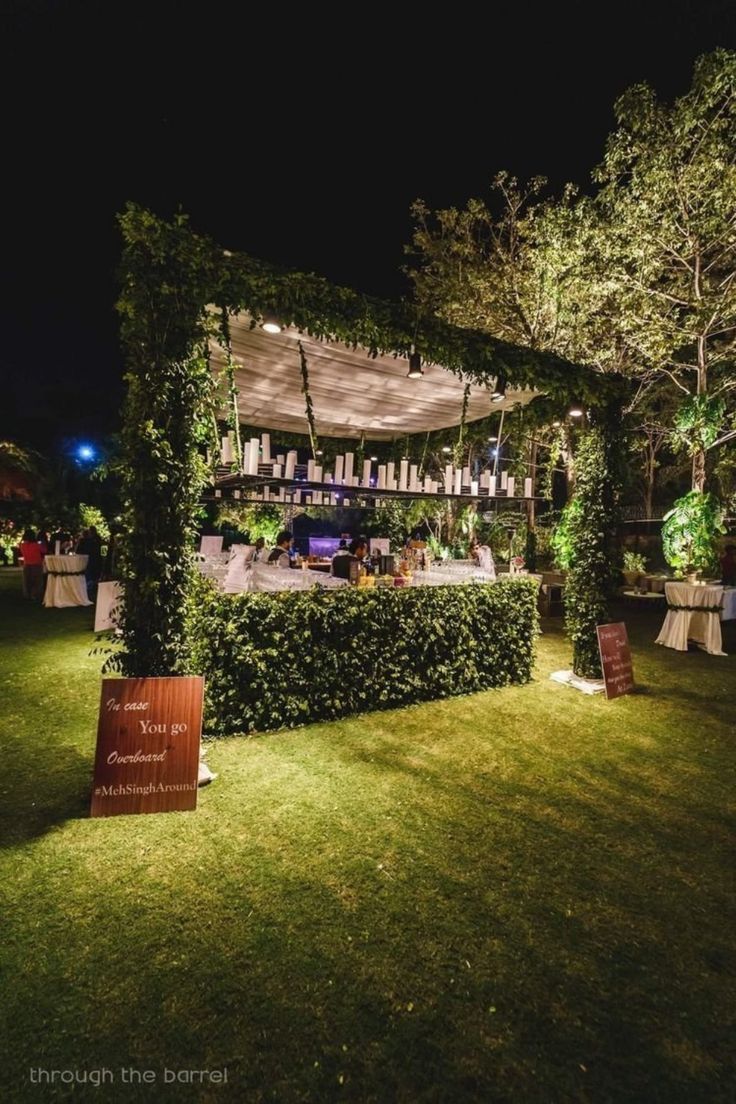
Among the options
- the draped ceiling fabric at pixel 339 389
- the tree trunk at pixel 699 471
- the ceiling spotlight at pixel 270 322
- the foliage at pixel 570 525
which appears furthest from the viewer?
the tree trunk at pixel 699 471

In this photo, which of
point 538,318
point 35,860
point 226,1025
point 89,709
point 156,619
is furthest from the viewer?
point 538,318

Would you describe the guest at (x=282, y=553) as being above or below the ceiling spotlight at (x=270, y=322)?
below

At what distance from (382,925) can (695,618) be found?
330 inches

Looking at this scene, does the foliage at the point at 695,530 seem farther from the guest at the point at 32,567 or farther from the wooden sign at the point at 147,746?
the guest at the point at 32,567

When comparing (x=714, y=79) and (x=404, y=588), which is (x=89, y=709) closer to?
(x=404, y=588)

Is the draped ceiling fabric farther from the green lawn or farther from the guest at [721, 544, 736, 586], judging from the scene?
the guest at [721, 544, 736, 586]

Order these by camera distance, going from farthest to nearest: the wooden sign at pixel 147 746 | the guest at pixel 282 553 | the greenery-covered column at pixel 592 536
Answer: the guest at pixel 282 553 → the greenery-covered column at pixel 592 536 → the wooden sign at pixel 147 746

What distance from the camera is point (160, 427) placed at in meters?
3.68

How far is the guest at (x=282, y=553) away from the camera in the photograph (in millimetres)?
8738

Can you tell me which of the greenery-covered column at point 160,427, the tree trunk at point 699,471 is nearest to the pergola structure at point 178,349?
the greenery-covered column at point 160,427

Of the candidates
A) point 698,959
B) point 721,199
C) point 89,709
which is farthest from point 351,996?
point 721,199

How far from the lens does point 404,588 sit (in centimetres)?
561

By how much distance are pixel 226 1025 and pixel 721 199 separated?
13928mm

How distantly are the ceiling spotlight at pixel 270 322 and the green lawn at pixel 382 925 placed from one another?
3.57 meters
